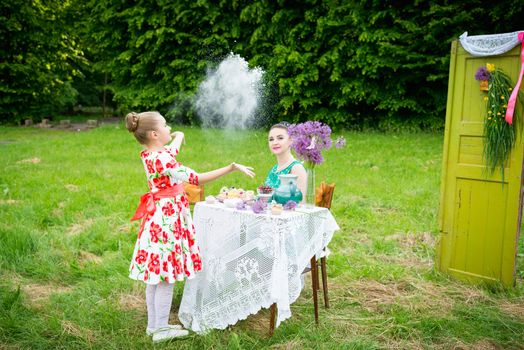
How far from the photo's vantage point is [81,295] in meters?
4.26

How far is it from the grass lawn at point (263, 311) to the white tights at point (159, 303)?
0.44 feet

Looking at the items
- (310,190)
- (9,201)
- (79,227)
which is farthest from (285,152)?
(9,201)

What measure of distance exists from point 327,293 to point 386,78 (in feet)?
35.5

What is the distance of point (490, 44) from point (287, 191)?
88.7 inches

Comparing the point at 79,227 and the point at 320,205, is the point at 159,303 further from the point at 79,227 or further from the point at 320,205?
the point at 79,227

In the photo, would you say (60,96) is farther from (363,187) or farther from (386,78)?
(363,187)

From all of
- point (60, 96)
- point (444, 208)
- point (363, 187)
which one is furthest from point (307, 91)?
point (60, 96)

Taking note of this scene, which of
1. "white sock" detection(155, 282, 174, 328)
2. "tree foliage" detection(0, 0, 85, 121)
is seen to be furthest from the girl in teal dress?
"tree foliage" detection(0, 0, 85, 121)

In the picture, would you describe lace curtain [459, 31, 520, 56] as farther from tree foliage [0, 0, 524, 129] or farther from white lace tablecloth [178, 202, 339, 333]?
tree foliage [0, 0, 524, 129]

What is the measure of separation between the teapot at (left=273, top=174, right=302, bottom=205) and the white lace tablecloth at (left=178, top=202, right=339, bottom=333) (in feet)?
0.37

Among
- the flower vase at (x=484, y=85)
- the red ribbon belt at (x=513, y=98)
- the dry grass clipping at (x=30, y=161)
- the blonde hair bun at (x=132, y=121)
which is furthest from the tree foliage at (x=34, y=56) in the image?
the red ribbon belt at (x=513, y=98)

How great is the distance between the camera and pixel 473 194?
14.8ft

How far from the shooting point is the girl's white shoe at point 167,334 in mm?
3451

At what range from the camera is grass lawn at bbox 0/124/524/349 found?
3.53 metres
